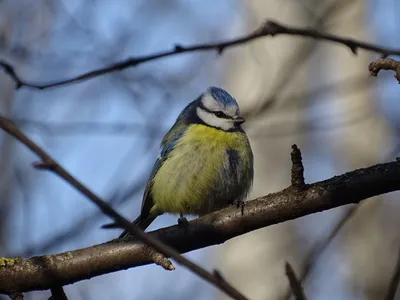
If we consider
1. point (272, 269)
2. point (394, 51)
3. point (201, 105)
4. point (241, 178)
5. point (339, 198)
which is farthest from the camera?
point (272, 269)

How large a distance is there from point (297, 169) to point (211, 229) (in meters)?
0.40

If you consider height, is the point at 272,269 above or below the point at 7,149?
below

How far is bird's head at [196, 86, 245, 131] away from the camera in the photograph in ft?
11.0

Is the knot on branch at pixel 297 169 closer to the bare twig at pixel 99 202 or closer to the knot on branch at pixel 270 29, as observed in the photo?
the knot on branch at pixel 270 29

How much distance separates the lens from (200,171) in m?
3.06

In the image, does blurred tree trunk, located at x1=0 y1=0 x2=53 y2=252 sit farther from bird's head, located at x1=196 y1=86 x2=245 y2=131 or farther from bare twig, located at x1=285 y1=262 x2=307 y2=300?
bare twig, located at x1=285 y1=262 x2=307 y2=300

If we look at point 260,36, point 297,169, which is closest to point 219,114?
point 297,169

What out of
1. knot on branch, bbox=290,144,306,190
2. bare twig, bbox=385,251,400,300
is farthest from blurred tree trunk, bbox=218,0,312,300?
bare twig, bbox=385,251,400,300

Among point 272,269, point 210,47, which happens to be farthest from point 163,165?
point 272,269

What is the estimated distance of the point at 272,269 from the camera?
5.48 m

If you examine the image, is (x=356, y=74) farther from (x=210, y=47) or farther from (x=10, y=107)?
(x=210, y=47)

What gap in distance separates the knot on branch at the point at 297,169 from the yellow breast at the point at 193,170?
3.98 ft

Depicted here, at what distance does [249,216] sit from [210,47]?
843 millimetres

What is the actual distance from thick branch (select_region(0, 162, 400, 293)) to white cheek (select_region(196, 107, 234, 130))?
4.24 ft
